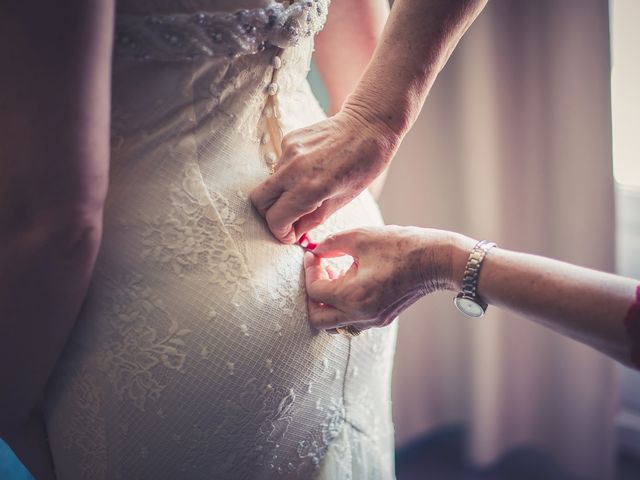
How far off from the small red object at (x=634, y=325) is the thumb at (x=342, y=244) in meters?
0.31

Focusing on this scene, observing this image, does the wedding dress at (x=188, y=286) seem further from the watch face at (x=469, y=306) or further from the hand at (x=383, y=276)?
the watch face at (x=469, y=306)

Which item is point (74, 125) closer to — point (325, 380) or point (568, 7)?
point (325, 380)

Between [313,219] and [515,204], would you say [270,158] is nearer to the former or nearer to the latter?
[313,219]

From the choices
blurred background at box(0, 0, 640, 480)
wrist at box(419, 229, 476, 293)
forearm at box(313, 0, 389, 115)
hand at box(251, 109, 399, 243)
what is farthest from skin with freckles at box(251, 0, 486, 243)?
blurred background at box(0, 0, 640, 480)

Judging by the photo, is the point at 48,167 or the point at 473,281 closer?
the point at 48,167

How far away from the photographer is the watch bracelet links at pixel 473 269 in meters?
0.67

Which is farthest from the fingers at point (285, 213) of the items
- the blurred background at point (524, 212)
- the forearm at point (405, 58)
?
the blurred background at point (524, 212)

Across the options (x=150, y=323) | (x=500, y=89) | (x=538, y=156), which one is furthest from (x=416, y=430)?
(x=150, y=323)

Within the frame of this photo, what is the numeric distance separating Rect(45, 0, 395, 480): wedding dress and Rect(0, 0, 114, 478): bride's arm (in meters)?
0.06

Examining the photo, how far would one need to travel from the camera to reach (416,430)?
82.0 inches

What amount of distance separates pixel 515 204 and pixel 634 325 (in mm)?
1231

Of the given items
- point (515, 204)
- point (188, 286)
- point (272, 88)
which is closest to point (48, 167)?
point (188, 286)

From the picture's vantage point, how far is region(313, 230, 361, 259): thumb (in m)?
0.74

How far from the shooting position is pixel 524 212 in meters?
1.75
